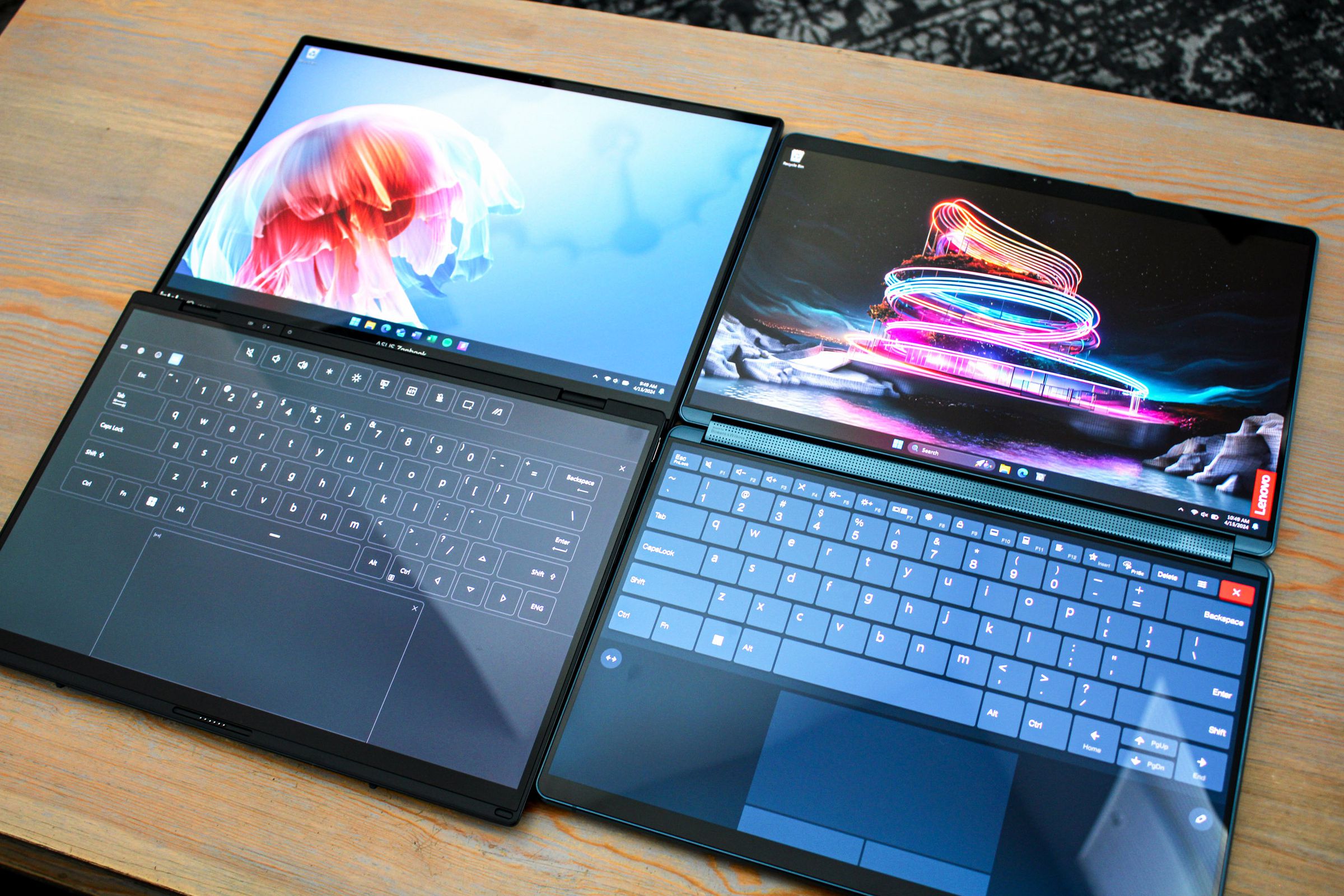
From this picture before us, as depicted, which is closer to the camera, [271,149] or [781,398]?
[781,398]

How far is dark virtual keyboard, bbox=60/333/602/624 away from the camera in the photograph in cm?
78

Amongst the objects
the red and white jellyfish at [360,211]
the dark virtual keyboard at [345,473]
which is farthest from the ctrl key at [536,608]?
the red and white jellyfish at [360,211]

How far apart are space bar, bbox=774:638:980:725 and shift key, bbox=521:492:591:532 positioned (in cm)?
20

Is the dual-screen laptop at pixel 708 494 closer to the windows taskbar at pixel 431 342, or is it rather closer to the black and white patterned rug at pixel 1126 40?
the windows taskbar at pixel 431 342

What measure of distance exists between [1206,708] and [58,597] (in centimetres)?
97

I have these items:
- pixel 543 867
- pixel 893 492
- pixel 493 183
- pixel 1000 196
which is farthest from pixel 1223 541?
pixel 493 183

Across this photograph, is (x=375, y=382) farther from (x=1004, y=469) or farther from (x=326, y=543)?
(x=1004, y=469)

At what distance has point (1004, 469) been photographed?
2.53 ft

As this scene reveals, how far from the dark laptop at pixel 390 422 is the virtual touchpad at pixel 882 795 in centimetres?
19

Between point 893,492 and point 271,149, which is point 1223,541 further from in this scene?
point 271,149

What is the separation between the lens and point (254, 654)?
0.76 metres

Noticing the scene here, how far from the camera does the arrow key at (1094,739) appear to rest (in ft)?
2.22

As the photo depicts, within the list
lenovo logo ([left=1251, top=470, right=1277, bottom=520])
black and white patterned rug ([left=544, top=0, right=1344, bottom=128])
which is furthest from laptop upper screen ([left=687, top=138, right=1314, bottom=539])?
black and white patterned rug ([left=544, top=0, right=1344, bottom=128])

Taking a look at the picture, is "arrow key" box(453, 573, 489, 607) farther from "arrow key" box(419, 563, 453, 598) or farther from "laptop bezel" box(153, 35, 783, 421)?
"laptop bezel" box(153, 35, 783, 421)
